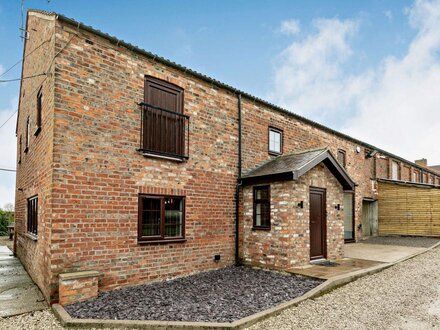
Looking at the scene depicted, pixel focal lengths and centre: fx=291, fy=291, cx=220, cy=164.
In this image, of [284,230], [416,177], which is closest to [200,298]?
[284,230]

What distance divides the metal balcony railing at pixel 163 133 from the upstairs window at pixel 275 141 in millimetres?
3900

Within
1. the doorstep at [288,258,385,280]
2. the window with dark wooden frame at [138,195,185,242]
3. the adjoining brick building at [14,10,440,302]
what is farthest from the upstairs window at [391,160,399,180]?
the window with dark wooden frame at [138,195,185,242]

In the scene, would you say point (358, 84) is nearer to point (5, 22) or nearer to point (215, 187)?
point (215, 187)

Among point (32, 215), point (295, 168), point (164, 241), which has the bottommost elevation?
point (164, 241)

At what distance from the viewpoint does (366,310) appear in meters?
5.27

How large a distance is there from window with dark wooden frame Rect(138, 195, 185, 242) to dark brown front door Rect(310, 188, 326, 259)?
4035mm

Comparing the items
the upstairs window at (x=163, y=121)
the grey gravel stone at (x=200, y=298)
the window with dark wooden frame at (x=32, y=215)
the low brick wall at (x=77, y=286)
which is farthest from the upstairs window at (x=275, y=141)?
the window with dark wooden frame at (x=32, y=215)

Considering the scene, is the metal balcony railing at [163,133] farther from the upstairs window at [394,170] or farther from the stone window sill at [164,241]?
the upstairs window at [394,170]

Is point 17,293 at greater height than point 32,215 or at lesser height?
lesser

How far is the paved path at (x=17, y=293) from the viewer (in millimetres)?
5288

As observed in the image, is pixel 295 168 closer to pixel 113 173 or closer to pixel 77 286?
pixel 113 173

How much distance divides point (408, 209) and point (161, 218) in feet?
50.2

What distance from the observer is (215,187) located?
8695 mm

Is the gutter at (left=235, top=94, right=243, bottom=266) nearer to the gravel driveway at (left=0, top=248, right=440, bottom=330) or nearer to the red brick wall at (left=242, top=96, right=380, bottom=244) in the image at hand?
the red brick wall at (left=242, top=96, right=380, bottom=244)
